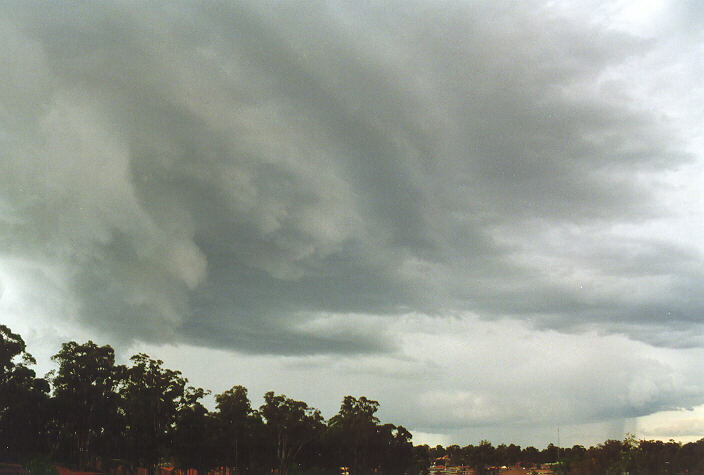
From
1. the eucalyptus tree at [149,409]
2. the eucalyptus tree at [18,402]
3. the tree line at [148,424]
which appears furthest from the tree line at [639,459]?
the eucalyptus tree at [18,402]

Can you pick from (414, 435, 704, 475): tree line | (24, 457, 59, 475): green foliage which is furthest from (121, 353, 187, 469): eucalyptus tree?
(414, 435, 704, 475): tree line

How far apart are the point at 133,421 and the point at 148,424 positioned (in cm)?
200

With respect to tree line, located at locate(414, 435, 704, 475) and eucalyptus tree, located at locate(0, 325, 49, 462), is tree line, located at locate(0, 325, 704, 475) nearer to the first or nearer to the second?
eucalyptus tree, located at locate(0, 325, 49, 462)

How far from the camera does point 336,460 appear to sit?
102 meters

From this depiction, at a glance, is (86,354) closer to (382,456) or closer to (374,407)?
(374,407)

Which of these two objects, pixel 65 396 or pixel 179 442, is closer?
pixel 65 396

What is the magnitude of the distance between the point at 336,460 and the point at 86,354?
157 ft

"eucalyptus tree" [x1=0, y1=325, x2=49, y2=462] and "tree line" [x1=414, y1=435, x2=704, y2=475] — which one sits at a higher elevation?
"eucalyptus tree" [x1=0, y1=325, x2=49, y2=462]

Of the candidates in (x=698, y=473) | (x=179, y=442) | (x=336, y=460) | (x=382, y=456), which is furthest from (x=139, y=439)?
(x=698, y=473)

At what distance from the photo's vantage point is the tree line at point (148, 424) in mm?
63969

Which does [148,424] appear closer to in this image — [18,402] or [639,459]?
[18,402]

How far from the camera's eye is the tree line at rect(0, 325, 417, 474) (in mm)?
63594

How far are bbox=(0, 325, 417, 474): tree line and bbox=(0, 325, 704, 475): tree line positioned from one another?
4.5 inches

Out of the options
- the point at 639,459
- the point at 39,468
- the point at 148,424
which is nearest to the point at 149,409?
the point at 148,424
